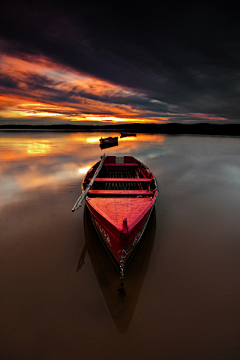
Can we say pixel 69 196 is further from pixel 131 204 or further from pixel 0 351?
pixel 0 351

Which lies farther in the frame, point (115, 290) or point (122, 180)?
point (122, 180)

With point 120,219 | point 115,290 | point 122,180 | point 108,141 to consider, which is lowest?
point 115,290

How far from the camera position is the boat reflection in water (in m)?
4.17

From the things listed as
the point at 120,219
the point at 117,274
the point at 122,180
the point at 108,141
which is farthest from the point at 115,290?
the point at 108,141

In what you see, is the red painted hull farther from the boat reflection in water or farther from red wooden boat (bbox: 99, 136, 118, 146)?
red wooden boat (bbox: 99, 136, 118, 146)

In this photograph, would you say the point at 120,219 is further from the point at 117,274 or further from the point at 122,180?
the point at 122,180

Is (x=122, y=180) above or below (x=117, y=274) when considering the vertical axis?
above

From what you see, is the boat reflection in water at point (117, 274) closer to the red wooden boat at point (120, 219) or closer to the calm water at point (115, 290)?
the calm water at point (115, 290)

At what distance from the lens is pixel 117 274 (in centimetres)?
513

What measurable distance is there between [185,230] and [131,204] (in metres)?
3.64

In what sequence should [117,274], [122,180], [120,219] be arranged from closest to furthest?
[120,219] < [117,274] < [122,180]

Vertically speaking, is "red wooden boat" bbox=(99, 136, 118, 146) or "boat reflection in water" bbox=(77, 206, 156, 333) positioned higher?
"red wooden boat" bbox=(99, 136, 118, 146)

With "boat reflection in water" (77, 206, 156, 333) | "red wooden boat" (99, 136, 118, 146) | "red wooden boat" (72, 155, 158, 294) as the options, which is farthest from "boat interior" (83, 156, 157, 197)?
"red wooden boat" (99, 136, 118, 146)

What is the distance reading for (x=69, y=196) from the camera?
11172 millimetres
